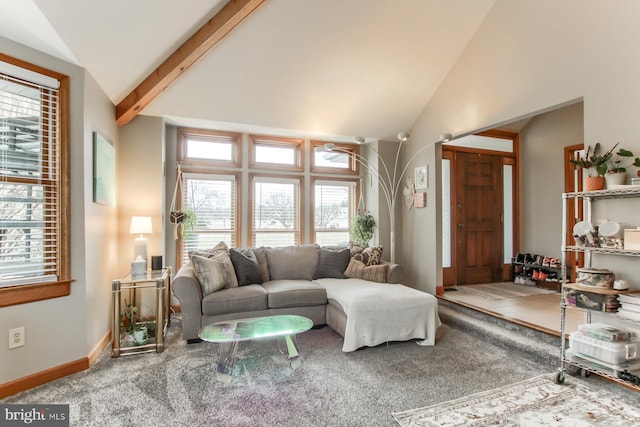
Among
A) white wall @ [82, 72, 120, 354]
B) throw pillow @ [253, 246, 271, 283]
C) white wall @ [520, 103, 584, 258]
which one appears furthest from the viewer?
white wall @ [520, 103, 584, 258]

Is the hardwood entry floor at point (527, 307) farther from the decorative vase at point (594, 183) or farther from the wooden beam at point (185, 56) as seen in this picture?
the wooden beam at point (185, 56)

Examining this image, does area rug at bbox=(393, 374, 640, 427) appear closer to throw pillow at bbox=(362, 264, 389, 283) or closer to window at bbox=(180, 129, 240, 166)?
throw pillow at bbox=(362, 264, 389, 283)

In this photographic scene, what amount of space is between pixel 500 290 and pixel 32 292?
17.5ft

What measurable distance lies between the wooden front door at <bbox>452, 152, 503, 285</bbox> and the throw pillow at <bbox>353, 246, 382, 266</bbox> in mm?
1613

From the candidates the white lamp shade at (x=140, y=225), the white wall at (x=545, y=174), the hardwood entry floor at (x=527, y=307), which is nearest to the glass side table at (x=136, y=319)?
the white lamp shade at (x=140, y=225)

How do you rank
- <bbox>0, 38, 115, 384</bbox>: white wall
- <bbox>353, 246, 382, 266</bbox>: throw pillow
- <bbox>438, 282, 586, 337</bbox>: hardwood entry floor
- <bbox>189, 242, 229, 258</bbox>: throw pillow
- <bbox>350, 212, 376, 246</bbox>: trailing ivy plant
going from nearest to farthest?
<bbox>0, 38, 115, 384</bbox>: white wall
<bbox>438, 282, 586, 337</bbox>: hardwood entry floor
<bbox>189, 242, 229, 258</bbox>: throw pillow
<bbox>353, 246, 382, 266</bbox>: throw pillow
<bbox>350, 212, 376, 246</bbox>: trailing ivy plant

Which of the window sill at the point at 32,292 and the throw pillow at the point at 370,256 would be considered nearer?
the window sill at the point at 32,292

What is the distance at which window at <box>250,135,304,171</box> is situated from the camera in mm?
4980

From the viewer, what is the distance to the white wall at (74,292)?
240 centimetres

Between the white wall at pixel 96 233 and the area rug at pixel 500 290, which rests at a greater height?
the white wall at pixel 96 233

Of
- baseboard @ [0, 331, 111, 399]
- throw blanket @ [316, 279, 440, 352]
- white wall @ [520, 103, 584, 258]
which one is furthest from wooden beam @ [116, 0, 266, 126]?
white wall @ [520, 103, 584, 258]

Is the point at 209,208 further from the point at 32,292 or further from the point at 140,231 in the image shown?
the point at 32,292

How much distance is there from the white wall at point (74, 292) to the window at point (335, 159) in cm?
291

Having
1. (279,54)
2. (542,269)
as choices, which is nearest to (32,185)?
(279,54)
